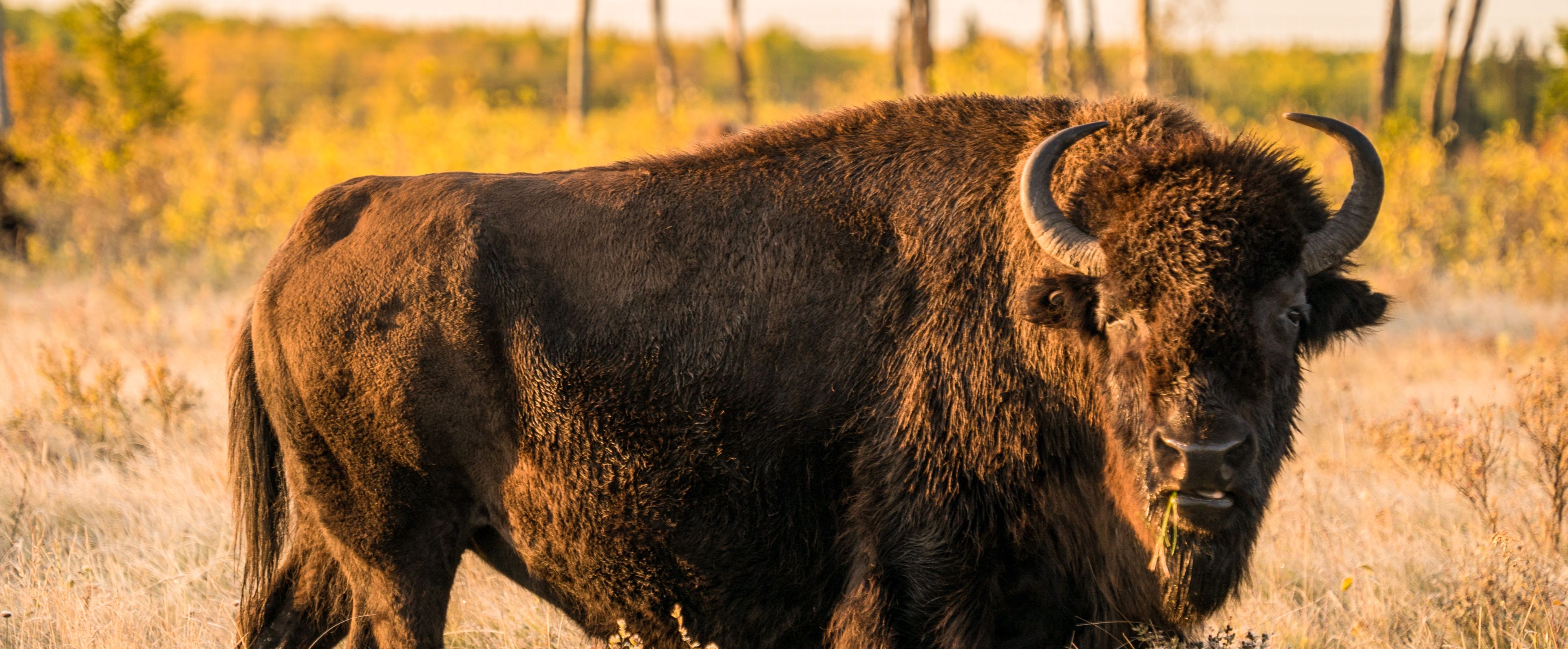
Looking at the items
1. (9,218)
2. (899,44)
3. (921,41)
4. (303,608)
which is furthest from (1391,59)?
(9,218)

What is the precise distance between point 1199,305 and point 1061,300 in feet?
1.40

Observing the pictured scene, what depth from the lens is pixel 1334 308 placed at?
12.5 ft

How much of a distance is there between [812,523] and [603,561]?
743mm

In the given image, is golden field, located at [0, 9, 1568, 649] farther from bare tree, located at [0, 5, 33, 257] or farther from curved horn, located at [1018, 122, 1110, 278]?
curved horn, located at [1018, 122, 1110, 278]

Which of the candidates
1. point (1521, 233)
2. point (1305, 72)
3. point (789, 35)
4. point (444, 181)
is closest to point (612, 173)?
point (444, 181)

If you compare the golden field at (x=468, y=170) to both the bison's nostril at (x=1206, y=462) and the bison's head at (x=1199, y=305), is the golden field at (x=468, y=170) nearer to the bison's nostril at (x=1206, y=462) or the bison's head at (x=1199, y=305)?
the bison's head at (x=1199, y=305)

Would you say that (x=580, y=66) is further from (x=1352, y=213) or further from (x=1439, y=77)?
(x=1352, y=213)

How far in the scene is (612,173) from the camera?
4.29 m

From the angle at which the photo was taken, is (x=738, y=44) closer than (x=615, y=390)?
No

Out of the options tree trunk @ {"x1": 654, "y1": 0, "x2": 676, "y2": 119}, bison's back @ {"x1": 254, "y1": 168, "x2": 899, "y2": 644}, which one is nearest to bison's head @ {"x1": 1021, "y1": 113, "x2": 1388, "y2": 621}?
bison's back @ {"x1": 254, "y1": 168, "x2": 899, "y2": 644}

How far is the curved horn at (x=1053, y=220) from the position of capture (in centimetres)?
358

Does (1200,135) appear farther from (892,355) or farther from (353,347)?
(353,347)

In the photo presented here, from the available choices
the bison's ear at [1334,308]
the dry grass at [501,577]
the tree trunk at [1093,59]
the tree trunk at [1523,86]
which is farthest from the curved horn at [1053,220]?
the tree trunk at [1523,86]

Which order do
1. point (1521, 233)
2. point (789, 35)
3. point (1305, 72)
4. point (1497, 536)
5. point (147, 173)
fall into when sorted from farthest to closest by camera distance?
point (789, 35), point (1305, 72), point (147, 173), point (1521, 233), point (1497, 536)
